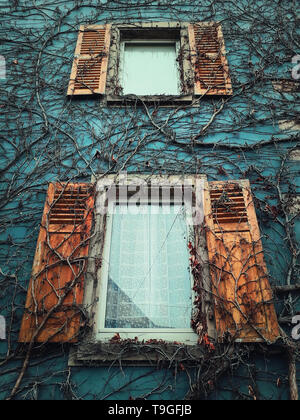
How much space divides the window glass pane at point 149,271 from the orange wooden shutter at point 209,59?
1.86 meters

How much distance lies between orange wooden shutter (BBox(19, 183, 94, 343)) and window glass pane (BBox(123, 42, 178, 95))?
2050mm

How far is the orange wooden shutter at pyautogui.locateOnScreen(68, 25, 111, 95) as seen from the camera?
4.46 metres

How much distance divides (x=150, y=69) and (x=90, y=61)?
90 cm

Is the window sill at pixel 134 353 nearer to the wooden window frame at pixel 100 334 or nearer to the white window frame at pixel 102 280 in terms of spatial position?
the wooden window frame at pixel 100 334

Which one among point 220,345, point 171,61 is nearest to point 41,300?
point 220,345

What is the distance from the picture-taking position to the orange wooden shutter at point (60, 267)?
8.98ft

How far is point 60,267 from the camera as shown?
3.00 m

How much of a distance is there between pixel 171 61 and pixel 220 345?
4.24 m

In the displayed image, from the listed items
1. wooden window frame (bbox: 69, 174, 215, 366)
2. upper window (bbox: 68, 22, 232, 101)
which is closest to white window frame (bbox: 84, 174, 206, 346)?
wooden window frame (bbox: 69, 174, 215, 366)

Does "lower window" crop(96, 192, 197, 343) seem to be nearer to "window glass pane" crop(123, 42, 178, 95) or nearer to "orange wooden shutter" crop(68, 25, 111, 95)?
"orange wooden shutter" crop(68, 25, 111, 95)

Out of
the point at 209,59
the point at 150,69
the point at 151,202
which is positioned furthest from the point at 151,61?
the point at 151,202

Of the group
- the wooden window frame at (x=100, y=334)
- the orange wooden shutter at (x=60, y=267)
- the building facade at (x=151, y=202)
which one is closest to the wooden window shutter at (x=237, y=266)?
the building facade at (x=151, y=202)

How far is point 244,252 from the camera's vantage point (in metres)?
3.03

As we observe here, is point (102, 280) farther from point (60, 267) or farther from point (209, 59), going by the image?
point (209, 59)
